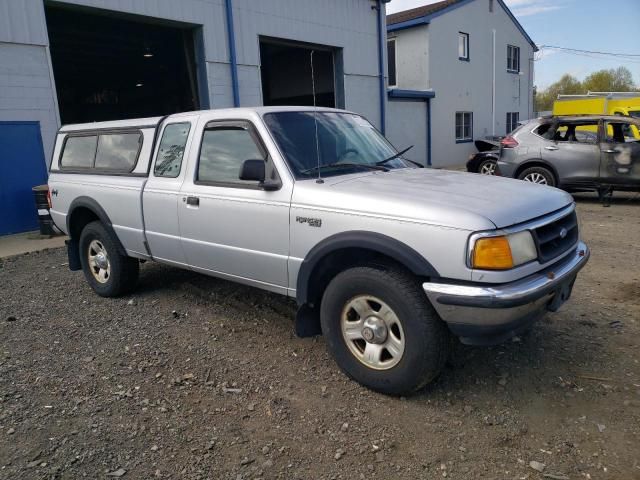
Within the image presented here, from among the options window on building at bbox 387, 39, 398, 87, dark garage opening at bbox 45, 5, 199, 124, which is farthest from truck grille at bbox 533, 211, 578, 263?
window on building at bbox 387, 39, 398, 87

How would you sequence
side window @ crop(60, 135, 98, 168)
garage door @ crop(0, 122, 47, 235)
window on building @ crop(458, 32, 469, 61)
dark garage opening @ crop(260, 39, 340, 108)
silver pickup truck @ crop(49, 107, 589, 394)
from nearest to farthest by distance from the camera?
silver pickup truck @ crop(49, 107, 589, 394), side window @ crop(60, 135, 98, 168), garage door @ crop(0, 122, 47, 235), dark garage opening @ crop(260, 39, 340, 108), window on building @ crop(458, 32, 469, 61)

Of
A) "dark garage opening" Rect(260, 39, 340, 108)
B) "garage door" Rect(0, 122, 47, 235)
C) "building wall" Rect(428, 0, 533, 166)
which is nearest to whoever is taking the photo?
Answer: "garage door" Rect(0, 122, 47, 235)

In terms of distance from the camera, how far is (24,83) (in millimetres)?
9398

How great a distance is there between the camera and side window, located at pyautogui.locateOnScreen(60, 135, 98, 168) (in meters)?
5.67

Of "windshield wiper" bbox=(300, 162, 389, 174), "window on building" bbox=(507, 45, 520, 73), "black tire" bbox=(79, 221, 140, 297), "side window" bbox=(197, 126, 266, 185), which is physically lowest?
"black tire" bbox=(79, 221, 140, 297)

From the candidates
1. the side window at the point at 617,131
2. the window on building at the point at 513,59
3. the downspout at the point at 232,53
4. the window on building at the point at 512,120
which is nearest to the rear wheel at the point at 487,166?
the side window at the point at 617,131

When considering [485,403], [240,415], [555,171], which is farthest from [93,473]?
[555,171]

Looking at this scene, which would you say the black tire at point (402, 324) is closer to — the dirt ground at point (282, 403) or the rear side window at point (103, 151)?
the dirt ground at point (282, 403)

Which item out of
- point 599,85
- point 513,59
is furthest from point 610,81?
point 513,59

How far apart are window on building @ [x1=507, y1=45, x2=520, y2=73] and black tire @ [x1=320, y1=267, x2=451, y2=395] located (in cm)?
2558

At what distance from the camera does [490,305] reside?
9.33 feet

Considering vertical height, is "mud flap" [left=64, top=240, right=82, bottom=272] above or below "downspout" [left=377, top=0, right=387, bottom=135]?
below

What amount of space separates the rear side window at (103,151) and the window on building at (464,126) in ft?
62.0

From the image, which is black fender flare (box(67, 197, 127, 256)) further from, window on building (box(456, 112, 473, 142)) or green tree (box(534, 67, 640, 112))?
green tree (box(534, 67, 640, 112))
